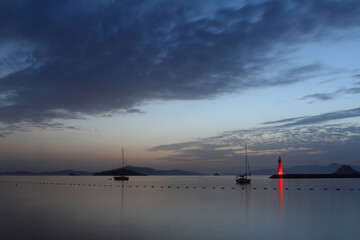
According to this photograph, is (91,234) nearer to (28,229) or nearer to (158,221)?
(28,229)

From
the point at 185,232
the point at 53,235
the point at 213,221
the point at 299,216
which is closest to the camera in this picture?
the point at 53,235

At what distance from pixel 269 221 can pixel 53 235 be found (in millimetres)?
16009

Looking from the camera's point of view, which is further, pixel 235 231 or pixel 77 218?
pixel 77 218

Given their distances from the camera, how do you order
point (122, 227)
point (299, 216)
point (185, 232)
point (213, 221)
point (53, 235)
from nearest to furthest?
1. point (53, 235)
2. point (185, 232)
3. point (122, 227)
4. point (213, 221)
5. point (299, 216)

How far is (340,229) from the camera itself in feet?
75.3

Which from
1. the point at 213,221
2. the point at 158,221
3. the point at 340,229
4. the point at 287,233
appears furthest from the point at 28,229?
the point at 340,229

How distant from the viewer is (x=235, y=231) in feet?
71.5

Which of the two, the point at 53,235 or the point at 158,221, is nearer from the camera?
the point at 53,235

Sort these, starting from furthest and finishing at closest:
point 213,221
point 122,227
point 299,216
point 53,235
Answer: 1. point 299,216
2. point 213,221
3. point 122,227
4. point 53,235

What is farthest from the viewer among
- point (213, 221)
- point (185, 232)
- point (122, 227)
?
point (213, 221)

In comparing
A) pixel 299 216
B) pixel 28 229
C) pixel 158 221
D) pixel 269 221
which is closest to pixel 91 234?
pixel 28 229

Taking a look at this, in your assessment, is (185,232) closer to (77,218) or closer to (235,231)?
(235,231)

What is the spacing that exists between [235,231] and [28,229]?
13295 millimetres

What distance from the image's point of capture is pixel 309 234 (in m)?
21.0
